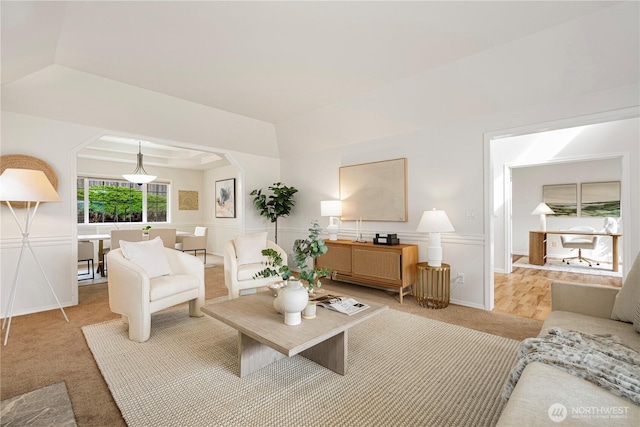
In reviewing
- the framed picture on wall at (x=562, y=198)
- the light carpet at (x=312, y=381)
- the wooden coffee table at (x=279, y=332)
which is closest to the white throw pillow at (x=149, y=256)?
the light carpet at (x=312, y=381)

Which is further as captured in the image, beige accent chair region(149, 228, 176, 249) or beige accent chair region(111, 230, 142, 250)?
beige accent chair region(149, 228, 176, 249)

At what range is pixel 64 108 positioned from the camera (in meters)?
3.47

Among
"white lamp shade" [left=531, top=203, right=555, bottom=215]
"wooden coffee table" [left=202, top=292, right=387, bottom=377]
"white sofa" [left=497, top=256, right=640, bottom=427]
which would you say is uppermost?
"white lamp shade" [left=531, top=203, right=555, bottom=215]

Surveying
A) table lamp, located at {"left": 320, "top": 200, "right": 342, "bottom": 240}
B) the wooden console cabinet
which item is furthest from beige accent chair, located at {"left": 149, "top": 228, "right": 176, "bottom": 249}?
the wooden console cabinet

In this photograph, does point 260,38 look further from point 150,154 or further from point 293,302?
point 150,154

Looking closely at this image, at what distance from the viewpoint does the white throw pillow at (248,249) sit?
3.77 m

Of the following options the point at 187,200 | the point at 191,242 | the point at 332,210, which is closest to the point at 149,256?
the point at 332,210

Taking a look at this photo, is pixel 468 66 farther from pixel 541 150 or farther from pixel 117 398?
pixel 117 398

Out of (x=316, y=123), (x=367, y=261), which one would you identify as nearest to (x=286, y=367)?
(x=367, y=261)

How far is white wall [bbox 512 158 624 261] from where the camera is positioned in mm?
6238

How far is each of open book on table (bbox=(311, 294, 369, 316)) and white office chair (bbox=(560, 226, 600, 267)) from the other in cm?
614

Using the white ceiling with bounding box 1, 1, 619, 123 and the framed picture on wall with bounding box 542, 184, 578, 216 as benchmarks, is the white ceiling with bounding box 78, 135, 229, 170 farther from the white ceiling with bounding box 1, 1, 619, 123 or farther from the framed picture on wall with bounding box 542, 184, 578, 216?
the framed picture on wall with bounding box 542, 184, 578, 216

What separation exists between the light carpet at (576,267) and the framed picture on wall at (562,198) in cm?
119

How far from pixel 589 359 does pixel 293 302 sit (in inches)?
58.5
